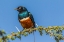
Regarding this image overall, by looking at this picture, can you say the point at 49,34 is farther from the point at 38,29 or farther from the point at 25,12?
the point at 25,12

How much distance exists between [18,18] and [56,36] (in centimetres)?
336

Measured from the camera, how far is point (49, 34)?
11.4ft

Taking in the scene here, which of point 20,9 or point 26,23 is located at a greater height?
point 20,9

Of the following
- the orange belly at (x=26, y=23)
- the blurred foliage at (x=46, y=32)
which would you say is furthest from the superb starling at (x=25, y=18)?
the blurred foliage at (x=46, y=32)

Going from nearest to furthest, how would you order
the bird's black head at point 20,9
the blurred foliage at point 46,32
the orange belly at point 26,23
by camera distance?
the blurred foliage at point 46,32
the orange belly at point 26,23
the bird's black head at point 20,9

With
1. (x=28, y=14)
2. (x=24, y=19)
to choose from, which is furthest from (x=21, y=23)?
(x=28, y=14)

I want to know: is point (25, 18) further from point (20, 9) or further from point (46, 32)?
point (46, 32)

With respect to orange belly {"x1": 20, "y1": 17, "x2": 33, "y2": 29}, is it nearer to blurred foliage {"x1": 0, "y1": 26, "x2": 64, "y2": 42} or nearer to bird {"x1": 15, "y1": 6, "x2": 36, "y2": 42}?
bird {"x1": 15, "y1": 6, "x2": 36, "y2": 42}

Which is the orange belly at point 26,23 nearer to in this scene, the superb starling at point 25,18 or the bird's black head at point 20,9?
the superb starling at point 25,18

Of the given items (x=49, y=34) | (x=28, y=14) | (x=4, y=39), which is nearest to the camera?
(x=4, y=39)

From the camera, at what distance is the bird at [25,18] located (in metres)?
6.23

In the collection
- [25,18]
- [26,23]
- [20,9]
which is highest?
[20,9]

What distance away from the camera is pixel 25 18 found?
6414 millimetres

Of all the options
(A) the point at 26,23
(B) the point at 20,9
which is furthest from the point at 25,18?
(B) the point at 20,9
